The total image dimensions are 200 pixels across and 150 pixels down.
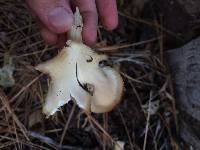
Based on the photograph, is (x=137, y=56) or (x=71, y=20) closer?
(x=71, y=20)

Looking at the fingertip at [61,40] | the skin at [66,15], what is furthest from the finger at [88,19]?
the fingertip at [61,40]

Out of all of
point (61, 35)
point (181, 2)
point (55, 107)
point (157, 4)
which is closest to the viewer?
point (55, 107)

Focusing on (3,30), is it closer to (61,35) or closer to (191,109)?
(61,35)

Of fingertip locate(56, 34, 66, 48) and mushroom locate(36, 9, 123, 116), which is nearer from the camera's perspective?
mushroom locate(36, 9, 123, 116)

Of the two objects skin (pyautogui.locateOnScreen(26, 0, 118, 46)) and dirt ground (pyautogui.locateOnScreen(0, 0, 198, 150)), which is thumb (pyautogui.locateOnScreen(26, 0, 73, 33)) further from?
dirt ground (pyautogui.locateOnScreen(0, 0, 198, 150))

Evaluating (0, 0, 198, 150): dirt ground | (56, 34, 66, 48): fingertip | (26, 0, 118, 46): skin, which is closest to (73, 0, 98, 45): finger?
(26, 0, 118, 46): skin

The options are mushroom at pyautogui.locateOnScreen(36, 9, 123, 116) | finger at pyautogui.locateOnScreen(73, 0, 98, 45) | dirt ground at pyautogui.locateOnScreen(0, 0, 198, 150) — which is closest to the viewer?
mushroom at pyautogui.locateOnScreen(36, 9, 123, 116)

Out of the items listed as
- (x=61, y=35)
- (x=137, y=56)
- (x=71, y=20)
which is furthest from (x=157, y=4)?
(x=71, y=20)
